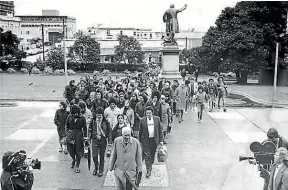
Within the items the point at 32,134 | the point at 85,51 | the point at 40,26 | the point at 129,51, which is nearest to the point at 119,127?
the point at 32,134

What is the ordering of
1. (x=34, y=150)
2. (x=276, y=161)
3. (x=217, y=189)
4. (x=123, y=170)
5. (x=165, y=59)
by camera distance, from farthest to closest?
1. (x=165, y=59)
2. (x=34, y=150)
3. (x=217, y=189)
4. (x=123, y=170)
5. (x=276, y=161)

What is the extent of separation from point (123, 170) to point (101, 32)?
71.7m

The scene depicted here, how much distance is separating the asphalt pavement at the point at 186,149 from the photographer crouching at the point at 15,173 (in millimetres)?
2574

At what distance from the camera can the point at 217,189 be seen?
763 centimetres

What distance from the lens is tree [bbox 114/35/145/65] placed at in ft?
166

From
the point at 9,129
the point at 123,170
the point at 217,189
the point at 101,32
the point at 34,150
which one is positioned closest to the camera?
the point at 123,170

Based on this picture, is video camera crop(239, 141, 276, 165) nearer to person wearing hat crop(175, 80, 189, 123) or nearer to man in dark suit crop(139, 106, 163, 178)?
man in dark suit crop(139, 106, 163, 178)

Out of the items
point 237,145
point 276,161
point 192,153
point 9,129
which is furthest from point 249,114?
point 276,161

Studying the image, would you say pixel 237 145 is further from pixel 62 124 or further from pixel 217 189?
pixel 62 124

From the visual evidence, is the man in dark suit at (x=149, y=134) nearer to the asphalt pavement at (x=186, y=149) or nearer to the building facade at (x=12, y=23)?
the asphalt pavement at (x=186, y=149)

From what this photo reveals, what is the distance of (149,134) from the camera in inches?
319

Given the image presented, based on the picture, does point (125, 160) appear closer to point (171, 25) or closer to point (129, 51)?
point (171, 25)

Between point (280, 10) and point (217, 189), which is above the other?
point (280, 10)

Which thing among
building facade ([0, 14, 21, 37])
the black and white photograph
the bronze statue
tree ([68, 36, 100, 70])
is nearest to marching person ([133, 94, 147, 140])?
the black and white photograph
